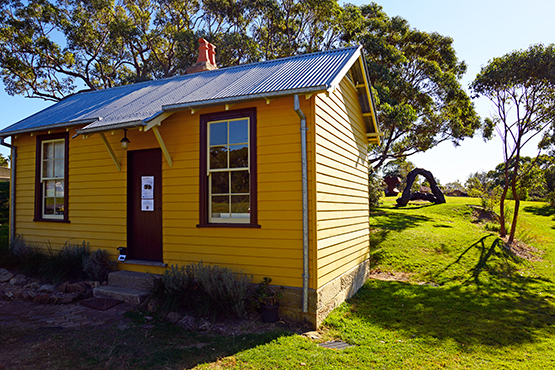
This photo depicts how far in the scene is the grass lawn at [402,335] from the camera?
4203 millimetres

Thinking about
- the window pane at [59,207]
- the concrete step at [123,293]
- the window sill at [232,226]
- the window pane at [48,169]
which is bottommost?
the concrete step at [123,293]

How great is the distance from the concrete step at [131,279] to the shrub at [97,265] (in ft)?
1.08

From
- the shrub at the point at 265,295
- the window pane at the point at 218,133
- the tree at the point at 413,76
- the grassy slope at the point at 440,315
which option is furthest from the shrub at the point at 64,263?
the tree at the point at 413,76

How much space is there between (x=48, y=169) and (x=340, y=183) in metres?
7.20

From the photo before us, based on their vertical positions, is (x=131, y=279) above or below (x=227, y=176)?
below

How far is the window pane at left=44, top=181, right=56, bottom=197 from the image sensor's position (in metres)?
8.52

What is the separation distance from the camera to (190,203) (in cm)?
632

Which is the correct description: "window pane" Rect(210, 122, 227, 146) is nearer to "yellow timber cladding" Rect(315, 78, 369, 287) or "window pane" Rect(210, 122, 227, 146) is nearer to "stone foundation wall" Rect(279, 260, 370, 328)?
"yellow timber cladding" Rect(315, 78, 369, 287)

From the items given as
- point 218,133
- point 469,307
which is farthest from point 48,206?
point 469,307

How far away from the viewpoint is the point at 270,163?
5691 mm

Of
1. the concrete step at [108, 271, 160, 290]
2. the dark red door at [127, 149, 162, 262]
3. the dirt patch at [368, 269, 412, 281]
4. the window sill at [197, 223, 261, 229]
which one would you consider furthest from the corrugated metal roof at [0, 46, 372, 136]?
the dirt patch at [368, 269, 412, 281]

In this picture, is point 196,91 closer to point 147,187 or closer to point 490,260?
point 147,187

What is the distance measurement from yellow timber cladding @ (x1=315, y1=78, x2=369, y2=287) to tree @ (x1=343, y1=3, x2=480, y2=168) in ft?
23.9

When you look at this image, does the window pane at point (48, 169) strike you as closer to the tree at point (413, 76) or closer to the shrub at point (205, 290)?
the shrub at point (205, 290)
